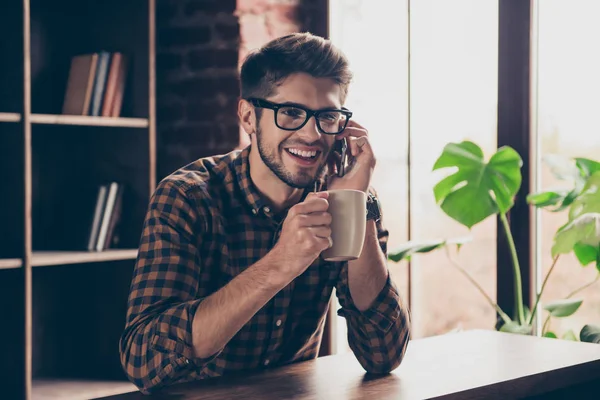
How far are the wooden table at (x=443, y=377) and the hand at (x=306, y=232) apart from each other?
0.67 feet

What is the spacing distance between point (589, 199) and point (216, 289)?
3.57 feet

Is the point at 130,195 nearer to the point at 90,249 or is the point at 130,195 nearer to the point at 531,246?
the point at 90,249

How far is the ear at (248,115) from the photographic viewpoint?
1726 millimetres

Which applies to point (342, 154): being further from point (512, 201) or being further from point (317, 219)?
point (512, 201)

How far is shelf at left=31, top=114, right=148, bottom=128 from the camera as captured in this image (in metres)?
2.51

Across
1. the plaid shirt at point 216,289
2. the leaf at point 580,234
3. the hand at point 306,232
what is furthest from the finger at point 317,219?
the leaf at point 580,234

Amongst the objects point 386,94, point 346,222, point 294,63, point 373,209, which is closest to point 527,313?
point 386,94

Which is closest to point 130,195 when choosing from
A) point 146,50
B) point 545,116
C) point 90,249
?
point 90,249

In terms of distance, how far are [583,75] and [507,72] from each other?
0.81ft

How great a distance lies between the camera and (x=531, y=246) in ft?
8.37

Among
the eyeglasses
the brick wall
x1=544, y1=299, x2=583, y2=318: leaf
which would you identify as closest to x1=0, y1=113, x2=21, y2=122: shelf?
the brick wall

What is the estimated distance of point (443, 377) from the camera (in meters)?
1.36

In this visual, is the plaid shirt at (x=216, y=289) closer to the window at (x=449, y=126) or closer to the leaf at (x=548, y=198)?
the leaf at (x=548, y=198)

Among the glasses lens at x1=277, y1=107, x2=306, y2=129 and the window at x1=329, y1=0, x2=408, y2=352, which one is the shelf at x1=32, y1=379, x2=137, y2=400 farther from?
the glasses lens at x1=277, y1=107, x2=306, y2=129
